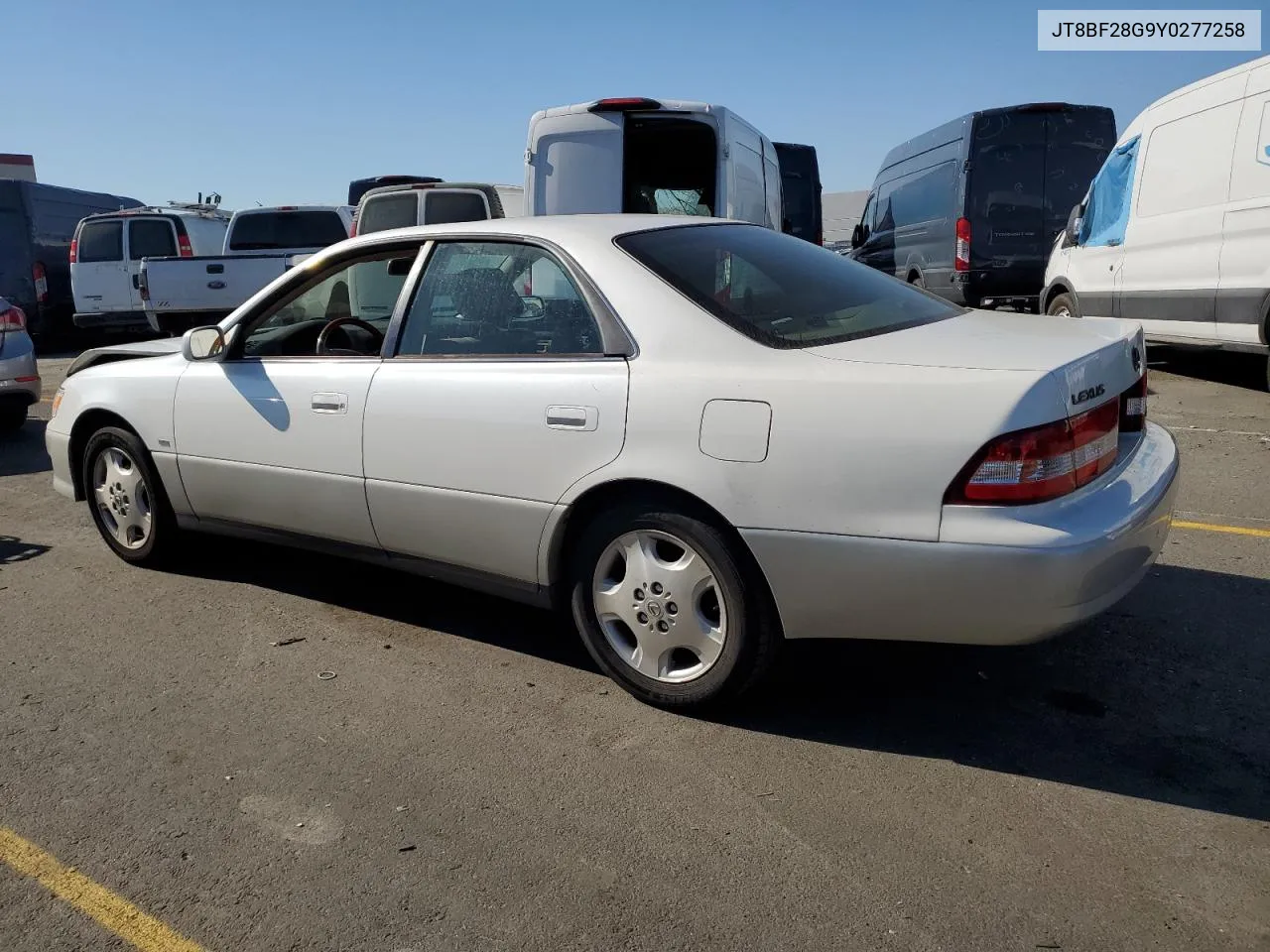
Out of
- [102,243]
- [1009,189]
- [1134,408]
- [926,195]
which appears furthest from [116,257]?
[1134,408]

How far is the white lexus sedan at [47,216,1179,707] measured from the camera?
276 centimetres

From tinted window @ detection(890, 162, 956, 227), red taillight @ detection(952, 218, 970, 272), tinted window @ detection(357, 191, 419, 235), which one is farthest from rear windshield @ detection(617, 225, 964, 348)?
tinted window @ detection(890, 162, 956, 227)

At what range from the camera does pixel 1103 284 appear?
9617 millimetres

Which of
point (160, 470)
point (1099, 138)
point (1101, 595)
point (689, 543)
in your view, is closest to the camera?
point (1101, 595)

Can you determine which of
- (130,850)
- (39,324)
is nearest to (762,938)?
(130,850)

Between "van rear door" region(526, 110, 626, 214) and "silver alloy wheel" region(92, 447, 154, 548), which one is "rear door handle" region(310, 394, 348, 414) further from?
"van rear door" region(526, 110, 626, 214)

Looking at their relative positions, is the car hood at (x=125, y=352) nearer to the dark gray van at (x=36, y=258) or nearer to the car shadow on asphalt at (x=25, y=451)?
the car shadow on asphalt at (x=25, y=451)

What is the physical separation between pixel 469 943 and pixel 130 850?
968mm

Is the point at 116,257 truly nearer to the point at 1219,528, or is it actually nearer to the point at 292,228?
the point at 292,228

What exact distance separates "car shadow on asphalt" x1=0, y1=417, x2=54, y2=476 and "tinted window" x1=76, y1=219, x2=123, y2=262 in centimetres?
612

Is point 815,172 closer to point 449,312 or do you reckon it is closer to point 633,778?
point 449,312

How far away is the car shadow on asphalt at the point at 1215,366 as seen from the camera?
9.33 meters

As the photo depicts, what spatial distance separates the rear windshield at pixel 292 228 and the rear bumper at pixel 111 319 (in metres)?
2.28

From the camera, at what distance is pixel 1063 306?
10.6m
